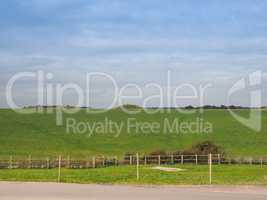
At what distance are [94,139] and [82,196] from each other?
2107 inches

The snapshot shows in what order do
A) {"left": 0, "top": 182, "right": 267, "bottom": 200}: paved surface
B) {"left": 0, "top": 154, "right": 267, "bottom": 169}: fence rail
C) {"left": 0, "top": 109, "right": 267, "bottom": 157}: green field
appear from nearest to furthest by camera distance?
{"left": 0, "top": 182, "right": 267, "bottom": 200}: paved surface, {"left": 0, "top": 154, "right": 267, "bottom": 169}: fence rail, {"left": 0, "top": 109, "right": 267, "bottom": 157}: green field

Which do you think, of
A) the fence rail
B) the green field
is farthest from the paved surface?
the green field

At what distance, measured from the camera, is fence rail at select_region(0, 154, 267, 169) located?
48406mm

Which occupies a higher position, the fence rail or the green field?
the green field

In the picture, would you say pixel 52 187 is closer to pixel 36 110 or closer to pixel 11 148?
pixel 11 148

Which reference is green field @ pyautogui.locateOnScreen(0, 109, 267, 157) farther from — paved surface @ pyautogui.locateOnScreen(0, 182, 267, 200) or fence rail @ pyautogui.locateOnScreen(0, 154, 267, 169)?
paved surface @ pyautogui.locateOnScreen(0, 182, 267, 200)

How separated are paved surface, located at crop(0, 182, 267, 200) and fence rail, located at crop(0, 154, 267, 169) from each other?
23.4m

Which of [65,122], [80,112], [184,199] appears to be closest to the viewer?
[184,199]

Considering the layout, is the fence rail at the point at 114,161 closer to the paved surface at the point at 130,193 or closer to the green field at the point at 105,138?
the green field at the point at 105,138

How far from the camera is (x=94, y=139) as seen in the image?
74.1 metres

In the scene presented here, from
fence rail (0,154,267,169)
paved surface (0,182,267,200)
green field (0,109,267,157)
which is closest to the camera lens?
paved surface (0,182,267,200)

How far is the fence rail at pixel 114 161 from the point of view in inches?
1906

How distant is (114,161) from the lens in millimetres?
52094

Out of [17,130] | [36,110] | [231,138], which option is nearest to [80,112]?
[36,110]
